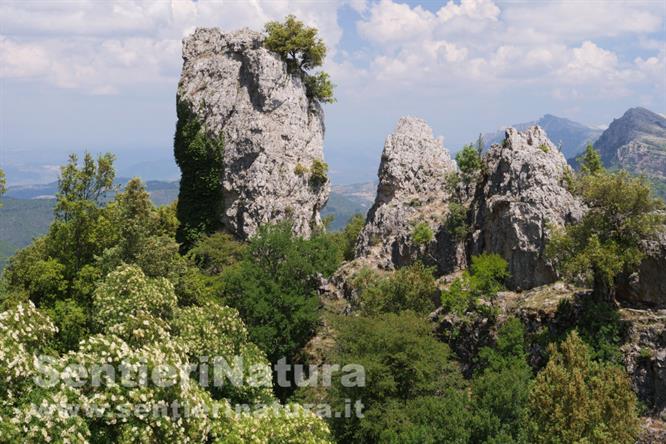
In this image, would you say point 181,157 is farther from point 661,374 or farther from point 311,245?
point 661,374

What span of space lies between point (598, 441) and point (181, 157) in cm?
3497

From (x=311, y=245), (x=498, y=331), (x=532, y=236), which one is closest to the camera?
(x=498, y=331)

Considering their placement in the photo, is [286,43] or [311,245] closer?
[311,245]

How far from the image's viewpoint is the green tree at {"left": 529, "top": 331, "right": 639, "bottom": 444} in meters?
18.6

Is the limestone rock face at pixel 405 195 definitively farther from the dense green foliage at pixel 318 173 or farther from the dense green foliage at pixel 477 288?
the dense green foliage at pixel 477 288

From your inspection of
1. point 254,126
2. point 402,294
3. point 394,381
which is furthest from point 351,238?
point 394,381

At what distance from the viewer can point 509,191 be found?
32.6m

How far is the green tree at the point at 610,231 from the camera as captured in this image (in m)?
24.1

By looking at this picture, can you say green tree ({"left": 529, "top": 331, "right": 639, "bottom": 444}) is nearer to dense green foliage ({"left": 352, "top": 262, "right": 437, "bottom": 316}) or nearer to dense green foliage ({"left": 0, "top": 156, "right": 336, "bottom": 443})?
dense green foliage ({"left": 0, "top": 156, "right": 336, "bottom": 443})

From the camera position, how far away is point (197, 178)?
139 ft

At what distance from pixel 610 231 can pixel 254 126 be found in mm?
26703

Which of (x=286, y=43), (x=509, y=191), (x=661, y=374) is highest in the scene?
(x=286, y=43)

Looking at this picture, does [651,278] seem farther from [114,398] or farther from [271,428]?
[114,398]

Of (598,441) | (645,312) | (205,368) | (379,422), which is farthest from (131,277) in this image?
(645,312)
